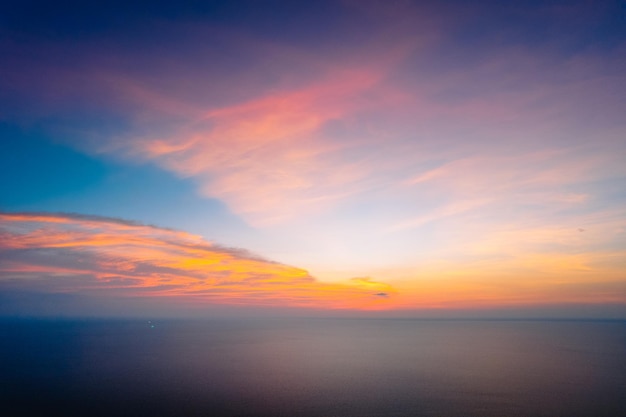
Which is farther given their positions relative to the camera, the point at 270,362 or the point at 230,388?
the point at 270,362

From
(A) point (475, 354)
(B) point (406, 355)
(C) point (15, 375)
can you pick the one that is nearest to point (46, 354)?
(C) point (15, 375)

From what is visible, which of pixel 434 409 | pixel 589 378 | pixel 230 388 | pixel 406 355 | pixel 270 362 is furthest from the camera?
pixel 406 355

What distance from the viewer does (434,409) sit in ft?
191

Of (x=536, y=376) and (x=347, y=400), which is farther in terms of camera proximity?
(x=536, y=376)

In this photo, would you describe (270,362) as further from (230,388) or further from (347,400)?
(347,400)

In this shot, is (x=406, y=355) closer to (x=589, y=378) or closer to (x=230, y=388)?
(x=589, y=378)

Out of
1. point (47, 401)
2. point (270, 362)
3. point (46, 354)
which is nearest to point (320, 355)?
point (270, 362)

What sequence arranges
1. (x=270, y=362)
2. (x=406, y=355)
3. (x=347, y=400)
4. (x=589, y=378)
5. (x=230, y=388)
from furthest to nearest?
(x=406, y=355) < (x=270, y=362) < (x=589, y=378) < (x=230, y=388) < (x=347, y=400)

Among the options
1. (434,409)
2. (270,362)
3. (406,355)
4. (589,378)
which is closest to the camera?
(434,409)

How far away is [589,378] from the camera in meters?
82.8

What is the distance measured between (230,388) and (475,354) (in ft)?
306

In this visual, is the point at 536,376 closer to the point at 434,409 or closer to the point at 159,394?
the point at 434,409

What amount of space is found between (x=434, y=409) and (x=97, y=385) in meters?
66.9

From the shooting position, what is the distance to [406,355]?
122 m
